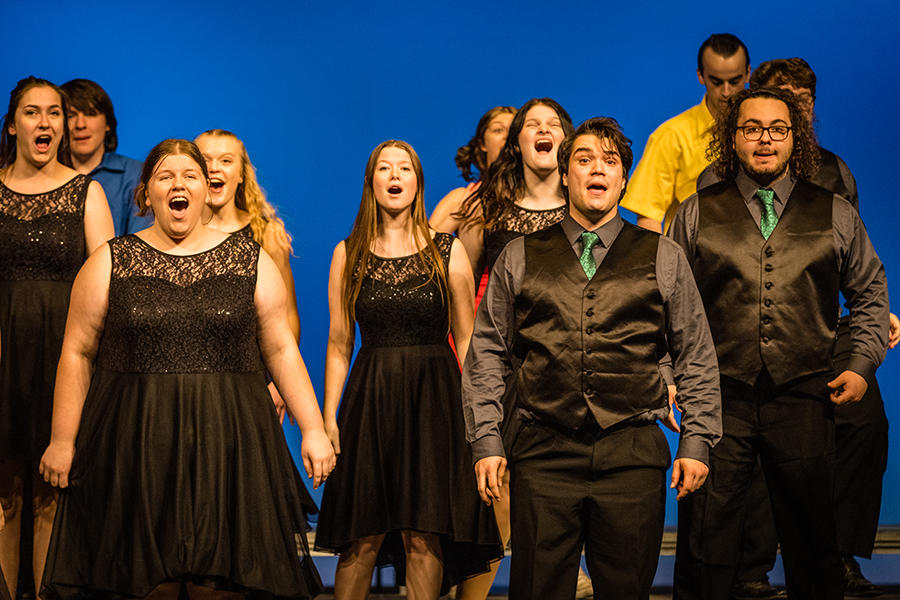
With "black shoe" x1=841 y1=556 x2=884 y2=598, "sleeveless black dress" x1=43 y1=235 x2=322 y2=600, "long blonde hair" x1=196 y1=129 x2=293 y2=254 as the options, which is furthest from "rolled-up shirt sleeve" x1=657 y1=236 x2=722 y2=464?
"long blonde hair" x1=196 y1=129 x2=293 y2=254

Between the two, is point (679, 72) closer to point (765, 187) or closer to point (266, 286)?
point (765, 187)

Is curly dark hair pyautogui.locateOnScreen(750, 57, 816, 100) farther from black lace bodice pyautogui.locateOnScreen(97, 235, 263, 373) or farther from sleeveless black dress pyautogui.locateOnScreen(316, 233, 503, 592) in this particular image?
black lace bodice pyautogui.locateOnScreen(97, 235, 263, 373)

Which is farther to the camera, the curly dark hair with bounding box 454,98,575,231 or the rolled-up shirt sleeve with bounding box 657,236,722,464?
the curly dark hair with bounding box 454,98,575,231

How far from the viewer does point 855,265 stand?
291cm

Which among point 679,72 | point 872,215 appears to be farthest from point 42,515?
point 872,215

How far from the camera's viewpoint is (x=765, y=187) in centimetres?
296

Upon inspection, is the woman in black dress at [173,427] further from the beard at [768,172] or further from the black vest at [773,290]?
the beard at [768,172]

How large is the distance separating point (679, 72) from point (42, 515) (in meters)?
3.33

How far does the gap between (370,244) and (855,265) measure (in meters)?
1.46

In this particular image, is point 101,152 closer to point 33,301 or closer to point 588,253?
point 33,301

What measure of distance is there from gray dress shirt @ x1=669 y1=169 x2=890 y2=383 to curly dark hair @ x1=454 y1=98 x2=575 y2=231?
79 centimetres

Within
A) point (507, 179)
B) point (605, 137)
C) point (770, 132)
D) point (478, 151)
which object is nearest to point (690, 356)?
point (605, 137)

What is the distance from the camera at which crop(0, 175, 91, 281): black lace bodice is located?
3.44 meters

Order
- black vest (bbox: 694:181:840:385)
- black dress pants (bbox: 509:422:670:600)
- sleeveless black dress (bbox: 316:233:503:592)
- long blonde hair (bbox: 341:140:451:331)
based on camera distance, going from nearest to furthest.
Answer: black dress pants (bbox: 509:422:670:600), black vest (bbox: 694:181:840:385), sleeveless black dress (bbox: 316:233:503:592), long blonde hair (bbox: 341:140:451:331)
